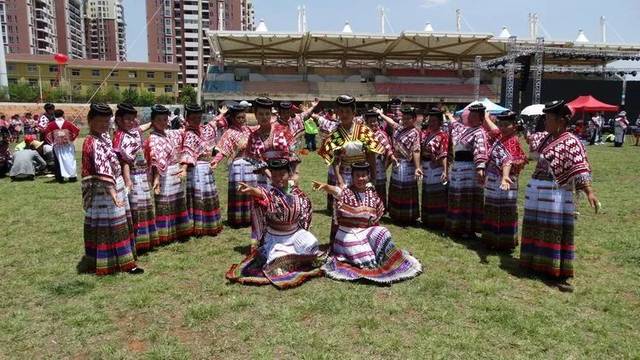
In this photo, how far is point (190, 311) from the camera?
4750mm

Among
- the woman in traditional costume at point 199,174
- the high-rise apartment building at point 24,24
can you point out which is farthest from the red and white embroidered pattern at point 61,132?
the high-rise apartment building at point 24,24

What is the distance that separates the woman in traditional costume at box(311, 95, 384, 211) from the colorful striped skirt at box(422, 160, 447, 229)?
3.00 ft

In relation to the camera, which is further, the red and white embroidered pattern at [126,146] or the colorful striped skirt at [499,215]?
the colorful striped skirt at [499,215]

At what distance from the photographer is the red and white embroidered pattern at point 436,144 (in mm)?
7320

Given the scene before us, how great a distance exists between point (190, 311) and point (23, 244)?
3.86m

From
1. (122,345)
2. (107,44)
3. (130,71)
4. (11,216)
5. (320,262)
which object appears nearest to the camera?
(122,345)

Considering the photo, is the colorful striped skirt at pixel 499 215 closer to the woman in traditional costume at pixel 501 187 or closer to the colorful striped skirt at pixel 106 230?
the woman in traditional costume at pixel 501 187

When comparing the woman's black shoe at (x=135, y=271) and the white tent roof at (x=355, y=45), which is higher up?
the white tent roof at (x=355, y=45)

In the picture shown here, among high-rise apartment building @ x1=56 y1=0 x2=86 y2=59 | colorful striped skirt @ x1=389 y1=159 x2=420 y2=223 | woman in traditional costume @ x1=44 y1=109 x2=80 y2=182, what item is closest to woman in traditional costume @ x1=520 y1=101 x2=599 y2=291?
colorful striped skirt @ x1=389 y1=159 x2=420 y2=223

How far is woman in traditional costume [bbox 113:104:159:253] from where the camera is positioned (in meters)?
5.78

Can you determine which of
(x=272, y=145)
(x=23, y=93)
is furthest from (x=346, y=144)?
(x=23, y=93)

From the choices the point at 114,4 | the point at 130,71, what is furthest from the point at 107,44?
the point at 130,71

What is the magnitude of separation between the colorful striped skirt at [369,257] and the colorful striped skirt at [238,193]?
7.42 ft

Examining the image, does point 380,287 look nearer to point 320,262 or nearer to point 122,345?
point 320,262
